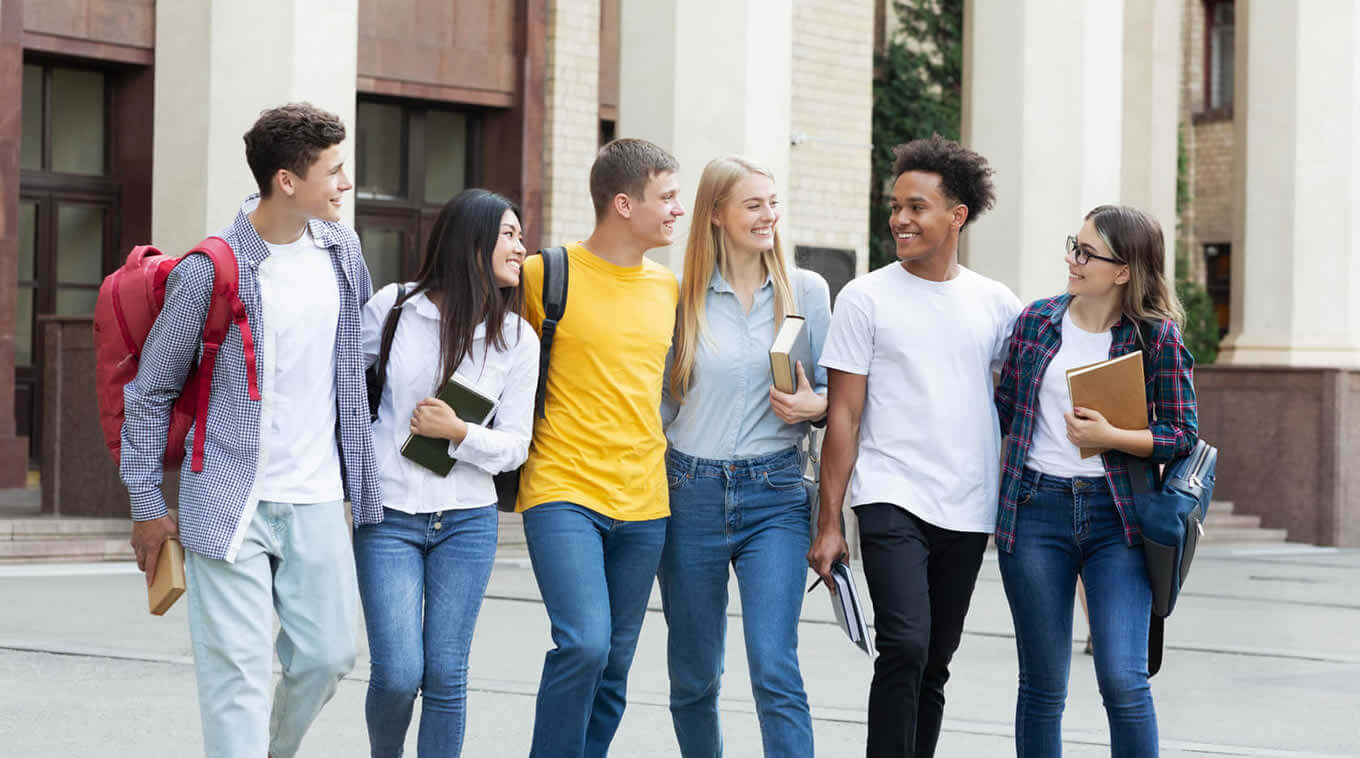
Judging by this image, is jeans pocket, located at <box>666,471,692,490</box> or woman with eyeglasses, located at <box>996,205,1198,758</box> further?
jeans pocket, located at <box>666,471,692,490</box>

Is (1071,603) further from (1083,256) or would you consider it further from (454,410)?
(454,410)

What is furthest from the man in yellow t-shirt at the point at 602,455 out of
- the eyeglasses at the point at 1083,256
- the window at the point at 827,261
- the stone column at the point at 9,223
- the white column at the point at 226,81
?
the window at the point at 827,261

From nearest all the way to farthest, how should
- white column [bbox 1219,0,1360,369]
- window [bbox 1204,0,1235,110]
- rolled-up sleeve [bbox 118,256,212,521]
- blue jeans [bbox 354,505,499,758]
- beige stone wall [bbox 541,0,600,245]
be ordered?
rolled-up sleeve [bbox 118,256,212,521] < blue jeans [bbox 354,505,499,758] < white column [bbox 1219,0,1360,369] < beige stone wall [bbox 541,0,600,245] < window [bbox 1204,0,1235,110]

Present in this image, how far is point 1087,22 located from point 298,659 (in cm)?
1122

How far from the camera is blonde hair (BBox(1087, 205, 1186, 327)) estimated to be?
531 centimetres

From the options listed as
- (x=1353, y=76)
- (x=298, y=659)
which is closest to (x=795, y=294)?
(x=298, y=659)

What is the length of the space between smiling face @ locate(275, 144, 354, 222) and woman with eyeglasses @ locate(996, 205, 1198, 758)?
188cm

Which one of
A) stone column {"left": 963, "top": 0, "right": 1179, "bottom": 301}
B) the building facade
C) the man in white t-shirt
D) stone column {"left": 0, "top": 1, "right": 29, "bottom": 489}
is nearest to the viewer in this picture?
the man in white t-shirt

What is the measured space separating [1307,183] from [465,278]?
46.1ft

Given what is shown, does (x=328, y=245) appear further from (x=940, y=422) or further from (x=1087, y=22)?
(x=1087, y=22)

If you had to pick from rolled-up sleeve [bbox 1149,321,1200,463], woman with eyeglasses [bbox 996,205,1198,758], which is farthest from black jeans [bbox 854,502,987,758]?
rolled-up sleeve [bbox 1149,321,1200,463]

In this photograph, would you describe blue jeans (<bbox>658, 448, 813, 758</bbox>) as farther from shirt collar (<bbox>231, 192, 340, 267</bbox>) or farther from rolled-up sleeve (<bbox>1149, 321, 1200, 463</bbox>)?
shirt collar (<bbox>231, 192, 340, 267</bbox>)

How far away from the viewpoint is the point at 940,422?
531cm

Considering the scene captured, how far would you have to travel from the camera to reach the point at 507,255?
5137 millimetres
